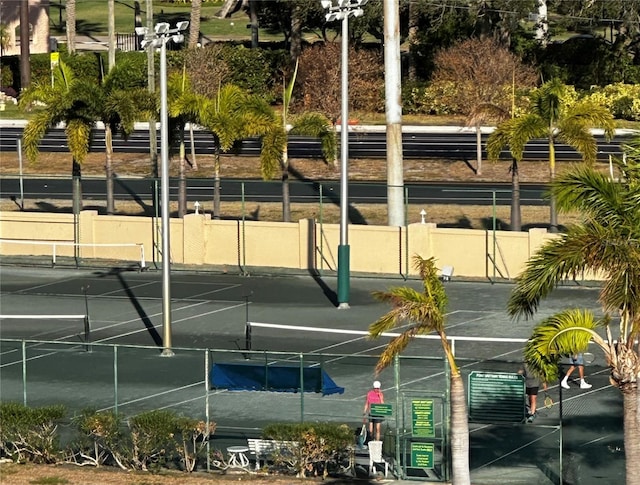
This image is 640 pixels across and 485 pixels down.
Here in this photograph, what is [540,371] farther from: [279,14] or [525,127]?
[279,14]

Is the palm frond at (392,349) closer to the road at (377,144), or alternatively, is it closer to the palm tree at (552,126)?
the palm tree at (552,126)

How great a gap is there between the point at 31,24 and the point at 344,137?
211 ft

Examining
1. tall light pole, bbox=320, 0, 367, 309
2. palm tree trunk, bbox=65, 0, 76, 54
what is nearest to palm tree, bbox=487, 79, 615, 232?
tall light pole, bbox=320, 0, 367, 309

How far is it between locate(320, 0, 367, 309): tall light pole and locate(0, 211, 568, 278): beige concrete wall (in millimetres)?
3975

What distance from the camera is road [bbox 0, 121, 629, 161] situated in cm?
6525

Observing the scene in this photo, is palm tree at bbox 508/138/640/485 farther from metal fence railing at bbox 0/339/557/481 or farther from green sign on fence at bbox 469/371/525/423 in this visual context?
metal fence railing at bbox 0/339/557/481

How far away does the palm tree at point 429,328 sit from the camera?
21.7m

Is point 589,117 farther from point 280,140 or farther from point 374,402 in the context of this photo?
point 374,402

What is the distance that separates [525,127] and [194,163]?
2360 cm

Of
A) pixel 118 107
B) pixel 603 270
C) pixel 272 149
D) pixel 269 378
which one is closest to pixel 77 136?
pixel 118 107

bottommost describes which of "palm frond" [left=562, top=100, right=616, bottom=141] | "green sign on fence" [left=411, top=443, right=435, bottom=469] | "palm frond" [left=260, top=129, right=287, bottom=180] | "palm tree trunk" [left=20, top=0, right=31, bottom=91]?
"green sign on fence" [left=411, top=443, right=435, bottom=469]

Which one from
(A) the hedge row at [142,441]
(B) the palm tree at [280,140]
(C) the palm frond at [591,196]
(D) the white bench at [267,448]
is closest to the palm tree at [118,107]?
(B) the palm tree at [280,140]

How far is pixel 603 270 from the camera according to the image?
20.9 meters

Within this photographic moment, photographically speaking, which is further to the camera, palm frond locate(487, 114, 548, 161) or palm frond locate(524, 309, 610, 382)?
palm frond locate(487, 114, 548, 161)
